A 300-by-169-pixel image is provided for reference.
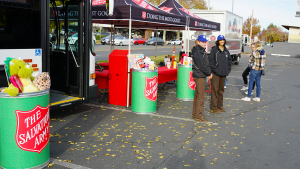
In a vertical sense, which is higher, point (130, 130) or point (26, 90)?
point (26, 90)

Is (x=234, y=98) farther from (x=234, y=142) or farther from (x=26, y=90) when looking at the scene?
(x=26, y=90)

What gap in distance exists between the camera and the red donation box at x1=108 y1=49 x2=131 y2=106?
752 centimetres

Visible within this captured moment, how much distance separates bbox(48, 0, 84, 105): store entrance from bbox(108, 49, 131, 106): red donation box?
1.06 metres

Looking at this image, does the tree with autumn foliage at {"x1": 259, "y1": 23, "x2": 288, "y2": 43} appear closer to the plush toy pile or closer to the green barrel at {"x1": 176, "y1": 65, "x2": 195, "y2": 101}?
the green barrel at {"x1": 176, "y1": 65, "x2": 195, "y2": 101}

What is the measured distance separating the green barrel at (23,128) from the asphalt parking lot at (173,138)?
19.5 inches

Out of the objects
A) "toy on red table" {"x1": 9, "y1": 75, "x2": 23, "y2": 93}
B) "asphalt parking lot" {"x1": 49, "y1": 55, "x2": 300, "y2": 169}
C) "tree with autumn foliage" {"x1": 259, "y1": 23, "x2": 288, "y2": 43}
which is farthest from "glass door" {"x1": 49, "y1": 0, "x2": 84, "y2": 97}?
"tree with autumn foliage" {"x1": 259, "y1": 23, "x2": 288, "y2": 43}

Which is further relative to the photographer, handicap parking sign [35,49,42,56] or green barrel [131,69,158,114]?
green barrel [131,69,158,114]

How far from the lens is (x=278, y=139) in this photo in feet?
18.2

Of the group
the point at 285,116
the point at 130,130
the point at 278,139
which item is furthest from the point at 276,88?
the point at 130,130

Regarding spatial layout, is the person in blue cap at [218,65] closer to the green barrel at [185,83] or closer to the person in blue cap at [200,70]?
the person in blue cap at [200,70]

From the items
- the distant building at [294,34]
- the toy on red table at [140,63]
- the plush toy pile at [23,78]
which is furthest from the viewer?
the distant building at [294,34]

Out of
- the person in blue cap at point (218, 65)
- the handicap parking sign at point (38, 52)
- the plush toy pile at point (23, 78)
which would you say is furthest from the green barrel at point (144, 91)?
the plush toy pile at point (23, 78)

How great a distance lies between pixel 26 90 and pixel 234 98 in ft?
23.7

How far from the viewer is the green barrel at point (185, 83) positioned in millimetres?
8617
